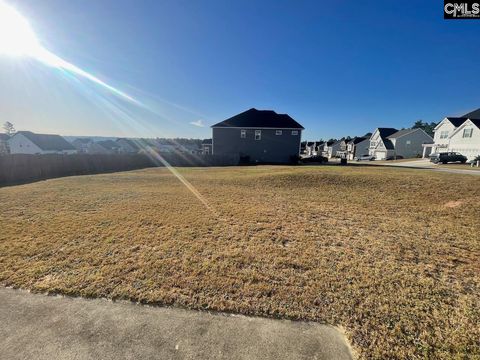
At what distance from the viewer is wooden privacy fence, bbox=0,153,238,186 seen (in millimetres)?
15758

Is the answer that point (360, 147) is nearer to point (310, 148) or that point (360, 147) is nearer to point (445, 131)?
point (445, 131)

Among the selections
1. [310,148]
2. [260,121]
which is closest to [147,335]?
[260,121]

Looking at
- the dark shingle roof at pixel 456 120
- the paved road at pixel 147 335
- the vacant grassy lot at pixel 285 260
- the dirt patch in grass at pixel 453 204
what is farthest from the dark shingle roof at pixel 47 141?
the dark shingle roof at pixel 456 120

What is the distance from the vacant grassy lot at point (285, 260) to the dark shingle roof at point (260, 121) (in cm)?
2330

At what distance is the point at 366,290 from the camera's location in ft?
9.37

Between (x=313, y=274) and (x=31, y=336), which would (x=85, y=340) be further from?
(x=313, y=274)

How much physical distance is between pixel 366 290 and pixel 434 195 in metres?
7.47

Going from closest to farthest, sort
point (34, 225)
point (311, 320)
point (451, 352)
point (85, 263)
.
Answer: point (451, 352) < point (311, 320) < point (85, 263) < point (34, 225)

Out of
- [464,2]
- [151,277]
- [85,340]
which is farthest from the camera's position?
[464,2]

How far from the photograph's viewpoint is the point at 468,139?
2797 cm

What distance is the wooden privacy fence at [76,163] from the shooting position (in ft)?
51.7

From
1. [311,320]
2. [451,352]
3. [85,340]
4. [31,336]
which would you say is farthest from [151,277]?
[451,352]

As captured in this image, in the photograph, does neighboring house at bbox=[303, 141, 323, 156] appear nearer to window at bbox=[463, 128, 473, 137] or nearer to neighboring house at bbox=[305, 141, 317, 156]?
neighboring house at bbox=[305, 141, 317, 156]

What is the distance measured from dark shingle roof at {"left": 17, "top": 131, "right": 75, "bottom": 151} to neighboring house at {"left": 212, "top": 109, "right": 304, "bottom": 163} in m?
36.9
